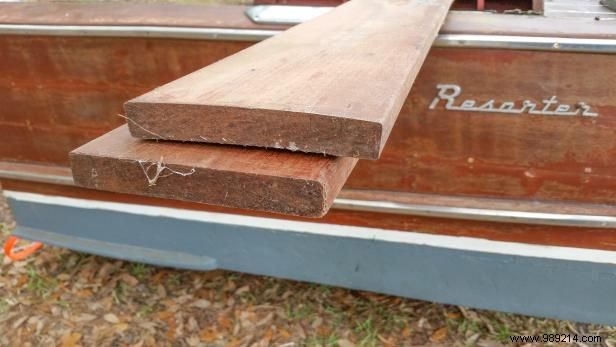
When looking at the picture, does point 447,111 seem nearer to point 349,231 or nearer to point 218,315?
point 349,231

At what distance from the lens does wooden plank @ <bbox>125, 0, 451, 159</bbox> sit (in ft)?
3.03

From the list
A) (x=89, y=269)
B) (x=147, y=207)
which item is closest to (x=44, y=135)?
(x=147, y=207)

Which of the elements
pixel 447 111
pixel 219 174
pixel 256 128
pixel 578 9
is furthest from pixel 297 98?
pixel 578 9

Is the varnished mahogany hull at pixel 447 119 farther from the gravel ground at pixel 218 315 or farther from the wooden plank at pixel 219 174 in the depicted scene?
the wooden plank at pixel 219 174

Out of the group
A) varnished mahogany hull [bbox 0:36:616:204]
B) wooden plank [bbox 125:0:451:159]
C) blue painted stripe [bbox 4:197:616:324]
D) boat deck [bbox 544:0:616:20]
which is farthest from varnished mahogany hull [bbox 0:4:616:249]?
wooden plank [bbox 125:0:451:159]

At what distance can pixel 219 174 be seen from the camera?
0.95m

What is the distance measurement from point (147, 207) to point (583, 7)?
201 centimetres

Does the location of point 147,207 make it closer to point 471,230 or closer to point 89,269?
point 89,269

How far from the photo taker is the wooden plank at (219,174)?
3.02ft

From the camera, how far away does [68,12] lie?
230cm

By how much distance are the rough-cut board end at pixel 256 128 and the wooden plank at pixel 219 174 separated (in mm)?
23

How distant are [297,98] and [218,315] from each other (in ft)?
6.52

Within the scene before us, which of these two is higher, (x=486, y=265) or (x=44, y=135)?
(x=44, y=135)

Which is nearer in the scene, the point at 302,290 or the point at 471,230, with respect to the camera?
the point at 471,230
